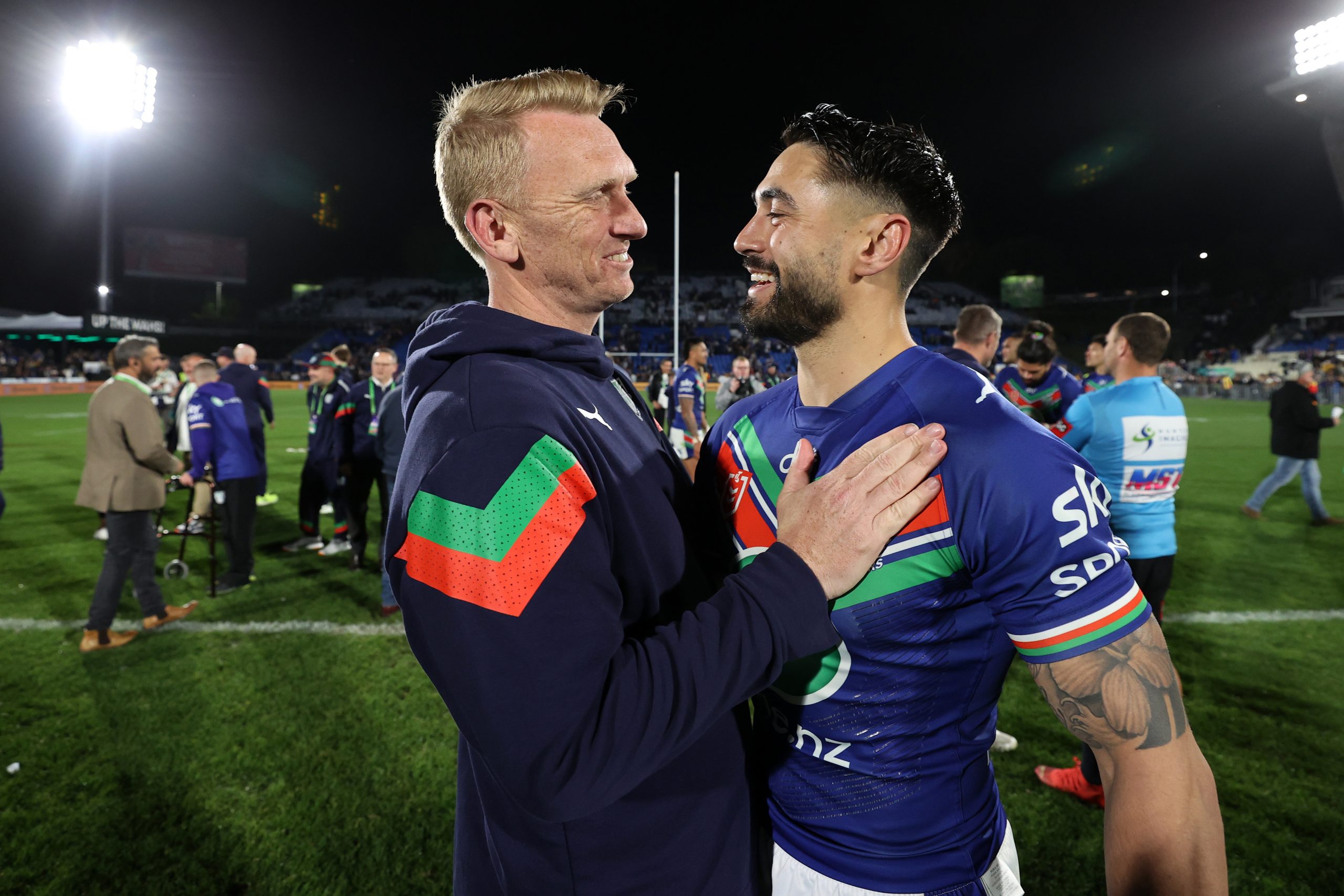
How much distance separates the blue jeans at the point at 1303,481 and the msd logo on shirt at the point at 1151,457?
21.9 feet

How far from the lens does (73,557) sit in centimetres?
718

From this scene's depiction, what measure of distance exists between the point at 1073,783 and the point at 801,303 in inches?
120

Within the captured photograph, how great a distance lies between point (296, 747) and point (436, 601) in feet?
11.7

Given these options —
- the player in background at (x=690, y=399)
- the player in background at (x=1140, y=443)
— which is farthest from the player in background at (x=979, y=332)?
the player in background at (x=690, y=399)

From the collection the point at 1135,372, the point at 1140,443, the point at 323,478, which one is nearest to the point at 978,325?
the point at 1135,372

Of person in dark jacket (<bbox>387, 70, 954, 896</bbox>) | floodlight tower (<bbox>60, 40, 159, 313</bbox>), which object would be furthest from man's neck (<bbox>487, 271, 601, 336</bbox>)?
floodlight tower (<bbox>60, 40, 159, 313</bbox>)

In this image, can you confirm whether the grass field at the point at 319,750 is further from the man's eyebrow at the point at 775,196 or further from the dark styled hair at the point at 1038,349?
the man's eyebrow at the point at 775,196

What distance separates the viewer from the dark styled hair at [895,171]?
1.71m

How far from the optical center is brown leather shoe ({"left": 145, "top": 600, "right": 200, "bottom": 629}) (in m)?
5.21

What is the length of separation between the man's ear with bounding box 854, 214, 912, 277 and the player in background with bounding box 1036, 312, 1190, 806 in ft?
9.77

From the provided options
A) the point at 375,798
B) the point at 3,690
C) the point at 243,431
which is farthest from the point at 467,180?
the point at 243,431

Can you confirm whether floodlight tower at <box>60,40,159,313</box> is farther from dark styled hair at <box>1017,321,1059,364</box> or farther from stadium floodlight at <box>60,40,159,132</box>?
dark styled hair at <box>1017,321,1059,364</box>

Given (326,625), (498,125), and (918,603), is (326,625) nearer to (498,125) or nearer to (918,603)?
(498,125)

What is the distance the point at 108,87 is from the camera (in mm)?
24953
